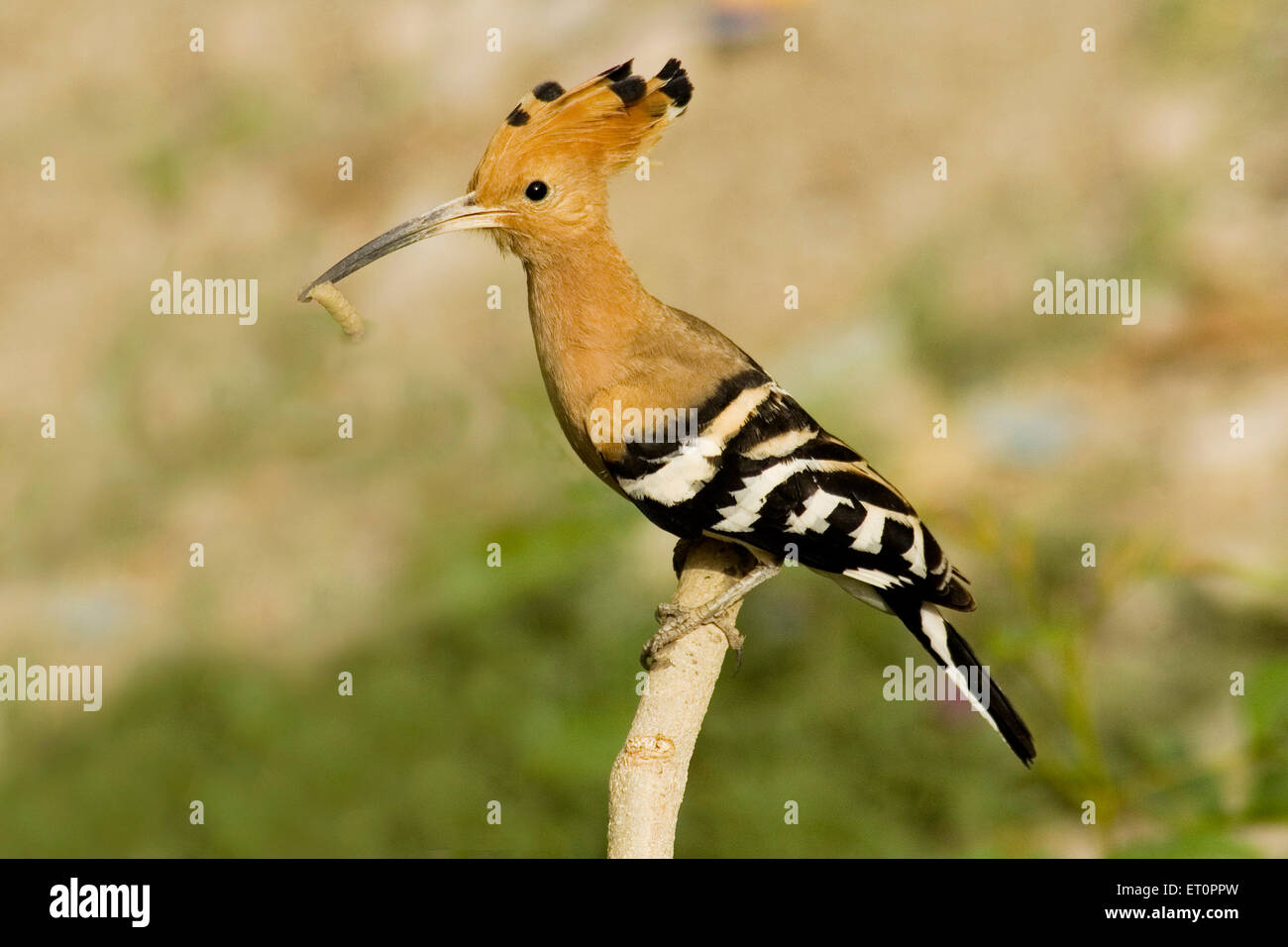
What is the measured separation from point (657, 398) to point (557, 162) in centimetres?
34

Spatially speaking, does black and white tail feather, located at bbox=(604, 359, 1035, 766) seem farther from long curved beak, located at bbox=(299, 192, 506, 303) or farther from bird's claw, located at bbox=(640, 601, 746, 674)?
long curved beak, located at bbox=(299, 192, 506, 303)

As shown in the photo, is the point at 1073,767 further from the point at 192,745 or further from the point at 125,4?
the point at 125,4

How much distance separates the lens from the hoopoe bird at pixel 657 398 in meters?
1.86

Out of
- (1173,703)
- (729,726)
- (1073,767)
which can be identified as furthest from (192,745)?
(1173,703)

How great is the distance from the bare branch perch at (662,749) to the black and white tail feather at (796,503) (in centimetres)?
23

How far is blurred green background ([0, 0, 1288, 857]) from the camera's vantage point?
3.11 m

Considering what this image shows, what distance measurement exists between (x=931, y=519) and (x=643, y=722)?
6.24 feet

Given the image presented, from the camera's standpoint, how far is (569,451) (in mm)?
2258

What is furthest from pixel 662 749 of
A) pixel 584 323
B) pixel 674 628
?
pixel 584 323

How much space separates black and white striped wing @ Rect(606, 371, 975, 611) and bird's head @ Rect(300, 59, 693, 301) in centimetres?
31

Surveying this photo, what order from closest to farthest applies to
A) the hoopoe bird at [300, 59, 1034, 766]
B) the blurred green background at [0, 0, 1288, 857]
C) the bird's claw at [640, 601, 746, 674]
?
1. the bird's claw at [640, 601, 746, 674]
2. the hoopoe bird at [300, 59, 1034, 766]
3. the blurred green background at [0, 0, 1288, 857]

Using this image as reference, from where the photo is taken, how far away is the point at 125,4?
6180 millimetres

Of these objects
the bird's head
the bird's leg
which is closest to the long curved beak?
the bird's head

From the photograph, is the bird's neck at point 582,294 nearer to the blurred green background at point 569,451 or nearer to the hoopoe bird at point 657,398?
the hoopoe bird at point 657,398
